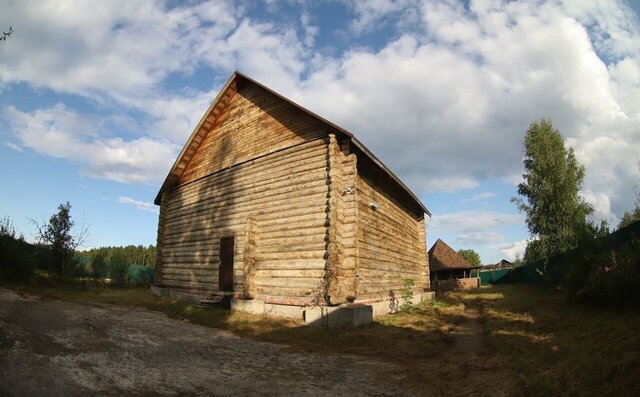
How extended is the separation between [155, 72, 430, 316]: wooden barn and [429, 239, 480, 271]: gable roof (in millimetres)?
21157

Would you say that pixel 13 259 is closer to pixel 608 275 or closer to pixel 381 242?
pixel 381 242

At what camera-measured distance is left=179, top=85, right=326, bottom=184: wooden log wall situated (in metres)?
Answer: 13.0

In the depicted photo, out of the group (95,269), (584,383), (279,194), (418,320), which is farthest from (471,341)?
(95,269)

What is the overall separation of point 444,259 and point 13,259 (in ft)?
121

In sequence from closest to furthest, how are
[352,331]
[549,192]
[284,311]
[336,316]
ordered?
[352,331], [336,316], [284,311], [549,192]

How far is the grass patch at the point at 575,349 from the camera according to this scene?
167 inches

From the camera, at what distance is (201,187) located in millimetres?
16641

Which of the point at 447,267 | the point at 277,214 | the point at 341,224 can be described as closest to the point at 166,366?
the point at 341,224

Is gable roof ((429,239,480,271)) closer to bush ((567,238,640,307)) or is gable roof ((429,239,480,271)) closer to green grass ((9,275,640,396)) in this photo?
green grass ((9,275,640,396))

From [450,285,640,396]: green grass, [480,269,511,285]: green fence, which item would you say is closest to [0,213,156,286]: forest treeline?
[450,285,640,396]: green grass

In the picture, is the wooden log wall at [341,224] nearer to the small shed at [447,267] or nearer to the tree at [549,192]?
the tree at [549,192]

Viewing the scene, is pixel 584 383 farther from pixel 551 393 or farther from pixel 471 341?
pixel 471 341

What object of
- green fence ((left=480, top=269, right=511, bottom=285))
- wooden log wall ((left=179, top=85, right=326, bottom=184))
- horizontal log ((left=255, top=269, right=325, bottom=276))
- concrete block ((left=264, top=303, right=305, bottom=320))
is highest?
wooden log wall ((left=179, top=85, right=326, bottom=184))

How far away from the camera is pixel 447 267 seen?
37.9 metres
